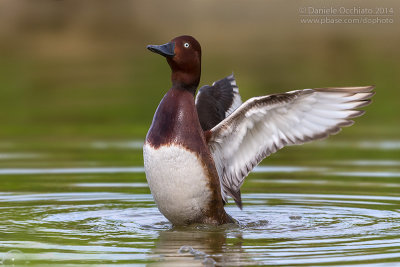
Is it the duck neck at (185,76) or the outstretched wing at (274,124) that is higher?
the duck neck at (185,76)

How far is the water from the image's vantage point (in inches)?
290

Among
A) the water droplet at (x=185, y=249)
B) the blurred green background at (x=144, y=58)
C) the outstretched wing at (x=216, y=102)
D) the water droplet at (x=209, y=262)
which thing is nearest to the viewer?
the water droplet at (x=209, y=262)

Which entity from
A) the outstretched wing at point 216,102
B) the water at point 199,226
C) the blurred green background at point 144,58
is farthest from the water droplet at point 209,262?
the blurred green background at point 144,58

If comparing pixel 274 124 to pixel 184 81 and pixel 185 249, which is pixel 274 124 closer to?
pixel 184 81

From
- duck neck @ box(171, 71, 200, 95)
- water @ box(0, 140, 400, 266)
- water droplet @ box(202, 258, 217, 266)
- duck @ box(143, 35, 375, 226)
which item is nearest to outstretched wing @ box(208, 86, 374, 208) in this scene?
duck @ box(143, 35, 375, 226)

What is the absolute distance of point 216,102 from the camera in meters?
10.2

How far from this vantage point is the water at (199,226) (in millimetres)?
7359

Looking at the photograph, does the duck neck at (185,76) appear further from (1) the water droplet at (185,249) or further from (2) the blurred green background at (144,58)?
(2) the blurred green background at (144,58)

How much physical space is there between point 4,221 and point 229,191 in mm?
2068

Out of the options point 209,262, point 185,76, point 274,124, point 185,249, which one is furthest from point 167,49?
point 209,262

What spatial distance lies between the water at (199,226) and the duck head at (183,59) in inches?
51.0

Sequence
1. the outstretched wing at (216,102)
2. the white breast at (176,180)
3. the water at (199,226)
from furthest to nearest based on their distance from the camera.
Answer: the outstretched wing at (216,102)
the white breast at (176,180)
the water at (199,226)

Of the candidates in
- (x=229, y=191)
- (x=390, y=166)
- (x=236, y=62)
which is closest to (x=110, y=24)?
(x=236, y=62)

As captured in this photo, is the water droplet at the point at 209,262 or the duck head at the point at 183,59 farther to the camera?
the duck head at the point at 183,59
